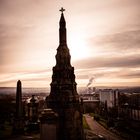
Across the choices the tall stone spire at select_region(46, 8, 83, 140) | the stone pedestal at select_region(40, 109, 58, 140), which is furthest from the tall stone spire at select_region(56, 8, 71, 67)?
the stone pedestal at select_region(40, 109, 58, 140)

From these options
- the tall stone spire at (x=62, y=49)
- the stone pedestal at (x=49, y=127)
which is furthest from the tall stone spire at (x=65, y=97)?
the stone pedestal at (x=49, y=127)

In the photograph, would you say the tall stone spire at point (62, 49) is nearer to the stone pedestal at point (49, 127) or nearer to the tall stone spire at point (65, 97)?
the tall stone spire at point (65, 97)

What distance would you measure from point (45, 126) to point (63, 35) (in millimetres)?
22582

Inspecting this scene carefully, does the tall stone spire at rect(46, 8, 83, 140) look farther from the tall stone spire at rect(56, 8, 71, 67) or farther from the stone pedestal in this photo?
the stone pedestal

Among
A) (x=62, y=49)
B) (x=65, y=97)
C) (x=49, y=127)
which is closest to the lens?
(x=49, y=127)

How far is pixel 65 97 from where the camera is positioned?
2480cm

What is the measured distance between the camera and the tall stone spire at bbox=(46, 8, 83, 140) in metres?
24.4

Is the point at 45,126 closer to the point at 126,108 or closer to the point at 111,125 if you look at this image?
the point at 111,125

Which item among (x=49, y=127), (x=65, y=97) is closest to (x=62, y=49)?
(x=65, y=97)

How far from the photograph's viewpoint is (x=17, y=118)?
31219mm

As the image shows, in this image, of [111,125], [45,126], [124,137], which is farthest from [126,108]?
[45,126]

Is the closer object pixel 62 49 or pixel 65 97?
pixel 65 97

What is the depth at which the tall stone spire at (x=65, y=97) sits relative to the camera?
80.2ft

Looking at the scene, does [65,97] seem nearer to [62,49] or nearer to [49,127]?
[62,49]
